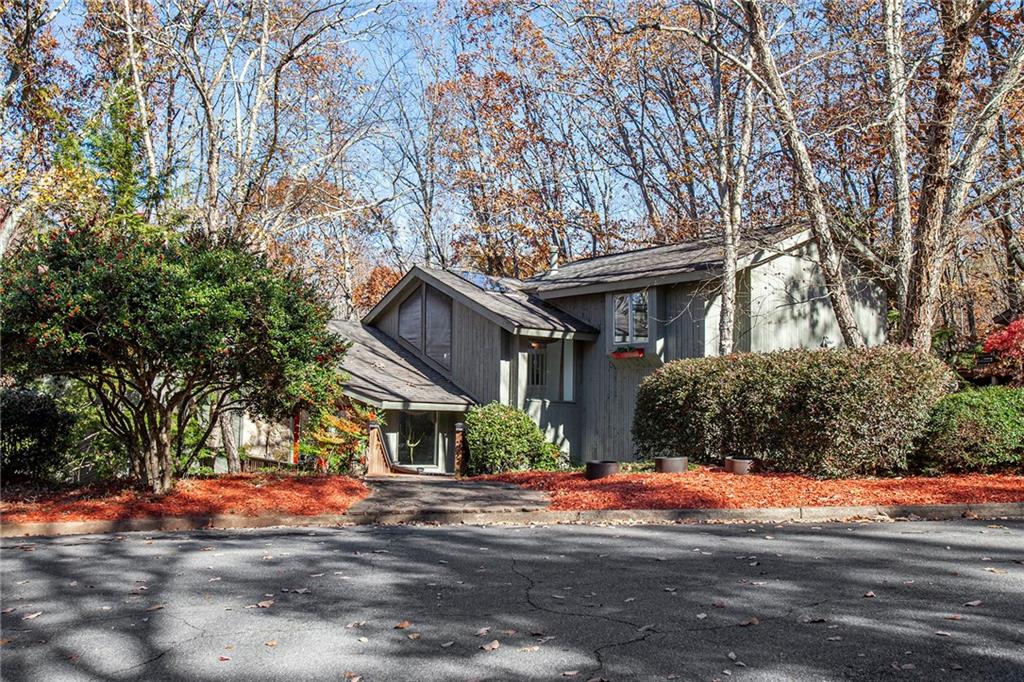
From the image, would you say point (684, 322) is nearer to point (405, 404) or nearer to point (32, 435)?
point (405, 404)

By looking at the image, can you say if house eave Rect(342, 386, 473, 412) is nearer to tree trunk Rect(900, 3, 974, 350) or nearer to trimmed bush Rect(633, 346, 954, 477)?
trimmed bush Rect(633, 346, 954, 477)

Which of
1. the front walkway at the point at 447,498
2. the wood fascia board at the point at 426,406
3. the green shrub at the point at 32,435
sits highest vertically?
the wood fascia board at the point at 426,406

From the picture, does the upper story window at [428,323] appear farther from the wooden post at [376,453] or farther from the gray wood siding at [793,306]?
the gray wood siding at [793,306]

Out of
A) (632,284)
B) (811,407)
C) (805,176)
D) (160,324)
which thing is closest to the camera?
(160,324)

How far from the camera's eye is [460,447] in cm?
2138

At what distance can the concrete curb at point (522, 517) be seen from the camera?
34.3 ft

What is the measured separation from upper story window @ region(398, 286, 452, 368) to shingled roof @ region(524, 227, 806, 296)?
2.81 meters

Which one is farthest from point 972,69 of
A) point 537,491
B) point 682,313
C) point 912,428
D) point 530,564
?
point 530,564

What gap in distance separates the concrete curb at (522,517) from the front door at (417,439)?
10551 mm

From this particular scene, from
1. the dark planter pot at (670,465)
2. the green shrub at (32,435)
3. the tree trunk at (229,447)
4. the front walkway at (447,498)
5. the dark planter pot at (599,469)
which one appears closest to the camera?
the front walkway at (447,498)

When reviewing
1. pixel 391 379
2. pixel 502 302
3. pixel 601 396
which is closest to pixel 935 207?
pixel 601 396

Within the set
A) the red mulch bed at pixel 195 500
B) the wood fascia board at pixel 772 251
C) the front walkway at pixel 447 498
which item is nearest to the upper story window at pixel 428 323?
the wood fascia board at pixel 772 251

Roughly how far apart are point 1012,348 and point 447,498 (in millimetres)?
11858

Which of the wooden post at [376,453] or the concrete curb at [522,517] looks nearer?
the concrete curb at [522,517]
